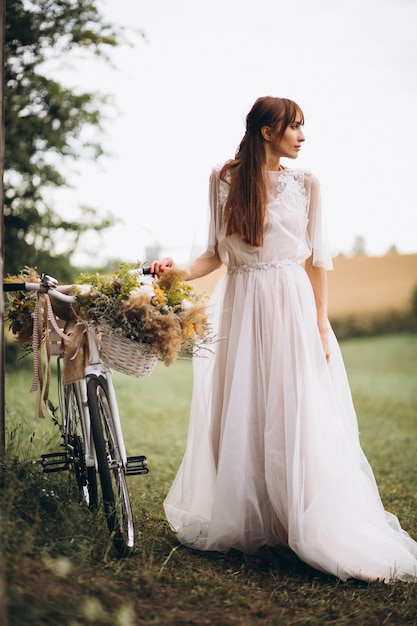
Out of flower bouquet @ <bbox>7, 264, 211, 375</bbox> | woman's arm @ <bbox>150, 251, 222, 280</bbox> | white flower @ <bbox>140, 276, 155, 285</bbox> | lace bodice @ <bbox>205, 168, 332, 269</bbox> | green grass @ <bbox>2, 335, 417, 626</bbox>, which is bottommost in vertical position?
green grass @ <bbox>2, 335, 417, 626</bbox>

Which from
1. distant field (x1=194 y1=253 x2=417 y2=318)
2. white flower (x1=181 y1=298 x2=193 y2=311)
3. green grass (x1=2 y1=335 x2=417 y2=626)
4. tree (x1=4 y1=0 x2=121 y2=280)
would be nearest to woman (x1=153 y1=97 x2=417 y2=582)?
green grass (x1=2 y1=335 x2=417 y2=626)

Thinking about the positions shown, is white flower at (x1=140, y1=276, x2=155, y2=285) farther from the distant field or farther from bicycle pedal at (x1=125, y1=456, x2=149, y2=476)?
the distant field

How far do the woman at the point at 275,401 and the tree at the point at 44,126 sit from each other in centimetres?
602

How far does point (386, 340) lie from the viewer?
47.0ft

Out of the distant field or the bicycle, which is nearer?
the bicycle

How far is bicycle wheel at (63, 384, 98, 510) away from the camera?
3.02 meters

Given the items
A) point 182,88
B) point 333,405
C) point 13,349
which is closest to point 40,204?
point 13,349

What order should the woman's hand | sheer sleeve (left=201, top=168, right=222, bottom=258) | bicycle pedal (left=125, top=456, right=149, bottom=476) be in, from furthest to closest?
sheer sleeve (left=201, top=168, right=222, bottom=258) < the woman's hand < bicycle pedal (left=125, top=456, right=149, bottom=476)

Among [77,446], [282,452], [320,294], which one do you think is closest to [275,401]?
[282,452]

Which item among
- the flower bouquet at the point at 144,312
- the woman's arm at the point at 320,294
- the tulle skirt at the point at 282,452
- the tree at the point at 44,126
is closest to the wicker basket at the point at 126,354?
the flower bouquet at the point at 144,312

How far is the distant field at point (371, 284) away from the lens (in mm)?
13602

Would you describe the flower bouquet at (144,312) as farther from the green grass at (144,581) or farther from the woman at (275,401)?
the green grass at (144,581)

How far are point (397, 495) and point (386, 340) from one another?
9921 millimetres

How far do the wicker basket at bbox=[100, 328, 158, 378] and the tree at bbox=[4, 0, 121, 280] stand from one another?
250 inches
